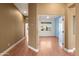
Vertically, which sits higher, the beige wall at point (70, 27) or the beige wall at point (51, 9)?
the beige wall at point (51, 9)

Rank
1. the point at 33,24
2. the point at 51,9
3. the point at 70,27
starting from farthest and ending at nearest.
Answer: the point at 51,9
the point at 33,24
the point at 70,27

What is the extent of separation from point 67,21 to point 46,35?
895cm

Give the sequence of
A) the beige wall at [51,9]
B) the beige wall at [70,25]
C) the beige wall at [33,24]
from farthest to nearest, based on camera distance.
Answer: the beige wall at [51,9], the beige wall at [33,24], the beige wall at [70,25]

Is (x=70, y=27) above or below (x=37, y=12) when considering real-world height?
below

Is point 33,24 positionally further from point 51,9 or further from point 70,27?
point 70,27

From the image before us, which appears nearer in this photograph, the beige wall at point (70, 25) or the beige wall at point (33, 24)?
the beige wall at point (70, 25)

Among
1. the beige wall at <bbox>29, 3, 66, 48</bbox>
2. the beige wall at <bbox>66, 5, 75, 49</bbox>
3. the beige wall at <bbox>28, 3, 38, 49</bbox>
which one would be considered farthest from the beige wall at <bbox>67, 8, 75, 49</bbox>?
the beige wall at <bbox>28, 3, 38, 49</bbox>

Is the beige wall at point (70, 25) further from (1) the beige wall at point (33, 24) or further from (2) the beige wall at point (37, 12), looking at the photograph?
(1) the beige wall at point (33, 24)

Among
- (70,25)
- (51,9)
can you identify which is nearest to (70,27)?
(70,25)

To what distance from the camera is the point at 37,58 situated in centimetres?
102

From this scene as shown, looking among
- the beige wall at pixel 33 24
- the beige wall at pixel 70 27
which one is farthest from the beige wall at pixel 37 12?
the beige wall at pixel 70 27

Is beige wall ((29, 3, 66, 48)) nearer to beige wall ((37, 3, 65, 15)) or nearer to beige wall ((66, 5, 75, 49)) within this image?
beige wall ((37, 3, 65, 15))

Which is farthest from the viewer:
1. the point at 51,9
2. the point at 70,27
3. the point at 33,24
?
the point at 51,9

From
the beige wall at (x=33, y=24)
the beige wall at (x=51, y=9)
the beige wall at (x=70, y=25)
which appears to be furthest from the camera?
the beige wall at (x=51, y=9)
